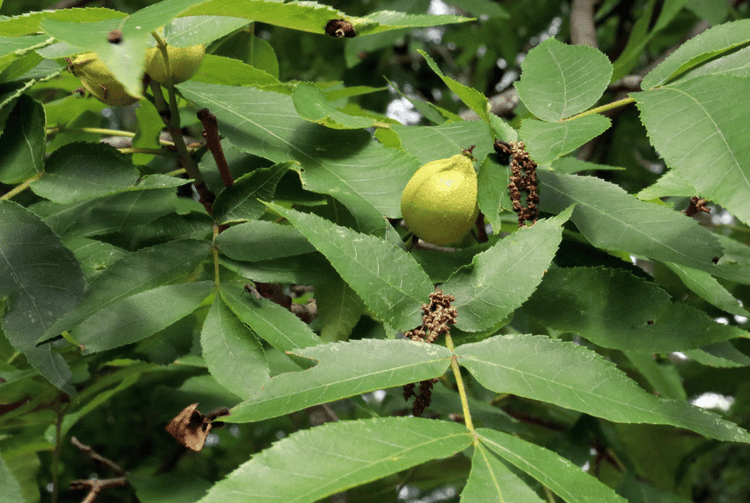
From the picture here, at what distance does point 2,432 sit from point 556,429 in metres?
1.32

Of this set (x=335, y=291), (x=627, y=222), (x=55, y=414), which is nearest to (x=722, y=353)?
(x=627, y=222)

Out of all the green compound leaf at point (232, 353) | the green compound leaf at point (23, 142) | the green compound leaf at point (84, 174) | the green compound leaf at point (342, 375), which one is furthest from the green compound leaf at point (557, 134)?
the green compound leaf at point (23, 142)

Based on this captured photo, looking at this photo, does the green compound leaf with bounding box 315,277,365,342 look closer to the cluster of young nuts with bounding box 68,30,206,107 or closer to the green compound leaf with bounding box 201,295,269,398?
the green compound leaf with bounding box 201,295,269,398

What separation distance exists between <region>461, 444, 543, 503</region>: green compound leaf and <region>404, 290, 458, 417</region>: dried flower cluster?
0.40 feet

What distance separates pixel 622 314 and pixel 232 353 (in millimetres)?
473

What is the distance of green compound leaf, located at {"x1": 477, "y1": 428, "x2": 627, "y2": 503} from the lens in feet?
1.78

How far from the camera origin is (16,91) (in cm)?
82

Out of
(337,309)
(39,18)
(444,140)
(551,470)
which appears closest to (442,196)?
(444,140)

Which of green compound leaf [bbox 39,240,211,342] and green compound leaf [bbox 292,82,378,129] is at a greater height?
green compound leaf [bbox 292,82,378,129]

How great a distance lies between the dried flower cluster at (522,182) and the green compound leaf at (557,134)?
0.11 ft

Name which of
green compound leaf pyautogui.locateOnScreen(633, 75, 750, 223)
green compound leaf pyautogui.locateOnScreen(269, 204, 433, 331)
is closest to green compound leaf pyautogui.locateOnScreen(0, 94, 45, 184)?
green compound leaf pyautogui.locateOnScreen(269, 204, 433, 331)

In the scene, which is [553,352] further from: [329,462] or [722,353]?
[722,353]

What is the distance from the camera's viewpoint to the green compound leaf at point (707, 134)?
0.56 metres

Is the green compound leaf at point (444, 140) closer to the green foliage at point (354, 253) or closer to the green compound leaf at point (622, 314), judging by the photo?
the green foliage at point (354, 253)
